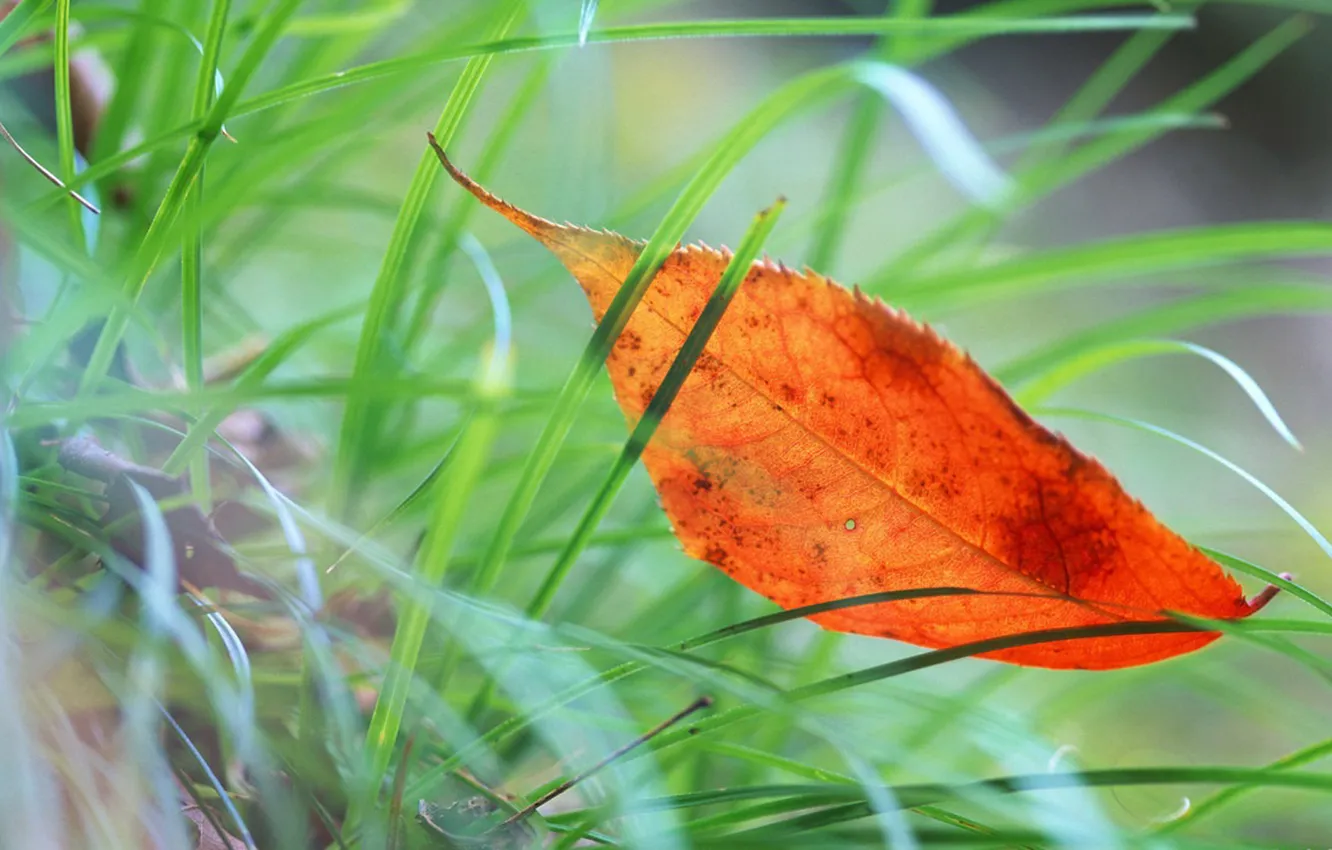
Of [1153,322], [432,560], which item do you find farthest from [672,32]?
[1153,322]

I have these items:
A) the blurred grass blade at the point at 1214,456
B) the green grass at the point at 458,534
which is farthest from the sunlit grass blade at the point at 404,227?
the blurred grass blade at the point at 1214,456

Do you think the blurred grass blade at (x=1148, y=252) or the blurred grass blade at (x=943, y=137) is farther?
the blurred grass blade at (x=1148, y=252)

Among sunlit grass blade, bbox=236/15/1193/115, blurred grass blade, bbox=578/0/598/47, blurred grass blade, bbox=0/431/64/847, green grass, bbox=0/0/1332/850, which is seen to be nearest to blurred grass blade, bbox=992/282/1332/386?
green grass, bbox=0/0/1332/850

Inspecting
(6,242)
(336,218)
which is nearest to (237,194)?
(6,242)

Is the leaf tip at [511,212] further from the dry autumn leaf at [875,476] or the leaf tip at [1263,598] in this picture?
the leaf tip at [1263,598]

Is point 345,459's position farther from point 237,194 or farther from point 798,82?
point 798,82

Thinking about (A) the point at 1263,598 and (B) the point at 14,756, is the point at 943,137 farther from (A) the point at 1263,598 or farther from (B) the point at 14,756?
(B) the point at 14,756
